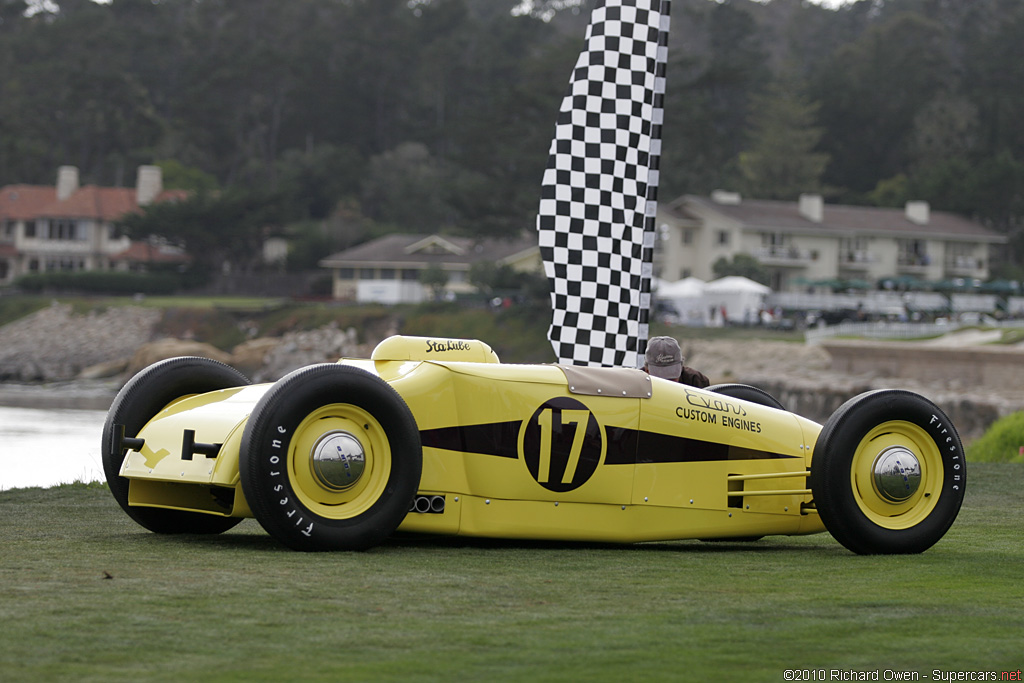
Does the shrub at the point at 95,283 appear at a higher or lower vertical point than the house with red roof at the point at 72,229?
lower

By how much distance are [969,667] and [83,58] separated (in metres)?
113

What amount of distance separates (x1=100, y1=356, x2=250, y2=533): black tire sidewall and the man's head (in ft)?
8.49

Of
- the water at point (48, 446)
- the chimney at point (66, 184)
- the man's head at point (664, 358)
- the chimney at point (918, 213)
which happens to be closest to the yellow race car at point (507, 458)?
the man's head at point (664, 358)

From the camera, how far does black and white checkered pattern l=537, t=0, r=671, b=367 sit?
967 cm

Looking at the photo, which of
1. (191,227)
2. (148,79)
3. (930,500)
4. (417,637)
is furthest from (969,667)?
(148,79)

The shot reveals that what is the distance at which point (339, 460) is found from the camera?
6.50m

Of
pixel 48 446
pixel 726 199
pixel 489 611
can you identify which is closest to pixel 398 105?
pixel 726 199

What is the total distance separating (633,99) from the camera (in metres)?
10.0

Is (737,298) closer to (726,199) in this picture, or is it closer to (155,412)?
(726,199)

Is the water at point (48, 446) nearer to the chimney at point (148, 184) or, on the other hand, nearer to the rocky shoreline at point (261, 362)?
the rocky shoreline at point (261, 362)

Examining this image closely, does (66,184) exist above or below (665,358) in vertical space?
above

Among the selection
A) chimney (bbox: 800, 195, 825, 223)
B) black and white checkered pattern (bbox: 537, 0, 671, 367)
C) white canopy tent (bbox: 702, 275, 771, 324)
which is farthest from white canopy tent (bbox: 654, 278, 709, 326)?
black and white checkered pattern (bbox: 537, 0, 671, 367)

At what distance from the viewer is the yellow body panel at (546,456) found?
6848 mm

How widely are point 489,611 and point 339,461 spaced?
5.29 feet
